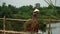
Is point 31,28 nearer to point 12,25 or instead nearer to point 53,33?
point 53,33

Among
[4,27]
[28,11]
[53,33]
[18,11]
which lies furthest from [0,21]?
[53,33]

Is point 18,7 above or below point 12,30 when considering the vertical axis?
above

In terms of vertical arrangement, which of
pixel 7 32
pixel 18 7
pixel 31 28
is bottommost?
pixel 7 32

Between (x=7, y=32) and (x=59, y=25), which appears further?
(x=7, y=32)

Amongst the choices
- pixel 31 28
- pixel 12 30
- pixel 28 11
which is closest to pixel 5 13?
pixel 12 30

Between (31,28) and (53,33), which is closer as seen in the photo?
(31,28)

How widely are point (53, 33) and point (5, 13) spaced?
1.32 metres

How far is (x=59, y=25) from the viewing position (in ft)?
11.5

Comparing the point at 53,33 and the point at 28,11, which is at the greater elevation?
the point at 28,11

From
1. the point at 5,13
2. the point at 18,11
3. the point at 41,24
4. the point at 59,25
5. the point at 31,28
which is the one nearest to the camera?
the point at 31,28

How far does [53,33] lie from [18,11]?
2.63 ft

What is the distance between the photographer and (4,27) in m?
3.93

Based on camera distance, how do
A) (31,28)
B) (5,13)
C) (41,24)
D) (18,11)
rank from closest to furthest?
(31,28), (41,24), (18,11), (5,13)

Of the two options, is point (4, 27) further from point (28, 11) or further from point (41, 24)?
point (41, 24)
